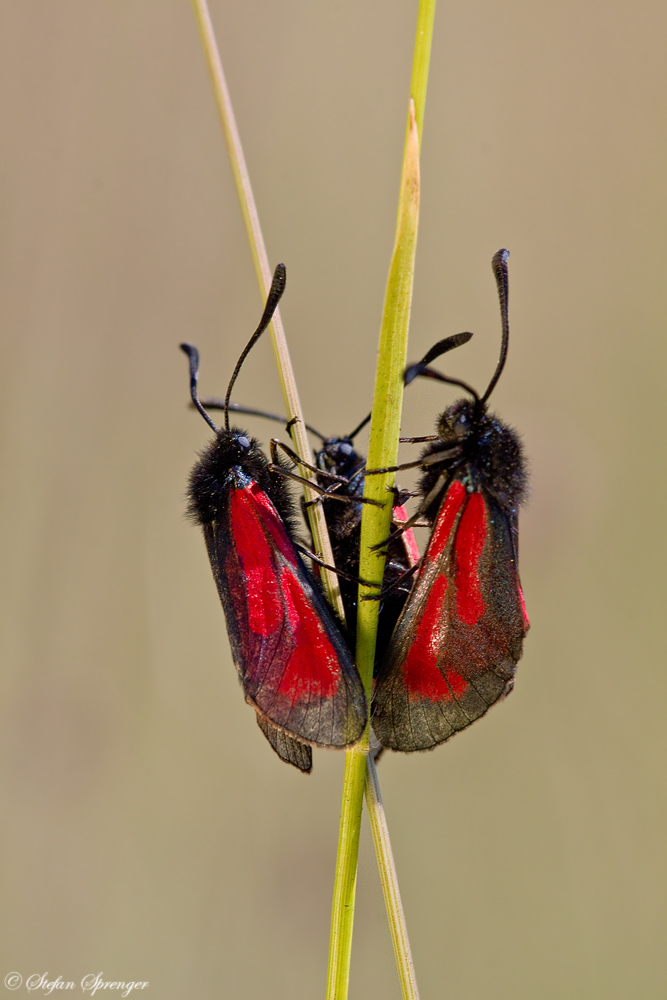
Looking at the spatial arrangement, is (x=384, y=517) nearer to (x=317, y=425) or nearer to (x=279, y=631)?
(x=279, y=631)

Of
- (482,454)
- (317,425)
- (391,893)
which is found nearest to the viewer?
(391,893)

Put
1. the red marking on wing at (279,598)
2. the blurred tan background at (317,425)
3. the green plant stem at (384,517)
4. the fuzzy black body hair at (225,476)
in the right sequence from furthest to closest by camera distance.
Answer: the blurred tan background at (317,425), the fuzzy black body hair at (225,476), the red marking on wing at (279,598), the green plant stem at (384,517)

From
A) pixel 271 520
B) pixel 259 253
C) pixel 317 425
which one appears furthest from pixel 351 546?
pixel 317 425

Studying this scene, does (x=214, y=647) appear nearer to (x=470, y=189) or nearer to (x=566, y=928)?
(x=566, y=928)

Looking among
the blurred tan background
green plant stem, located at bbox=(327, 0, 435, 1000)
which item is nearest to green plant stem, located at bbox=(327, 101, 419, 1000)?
green plant stem, located at bbox=(327, 0, 435, 1000)

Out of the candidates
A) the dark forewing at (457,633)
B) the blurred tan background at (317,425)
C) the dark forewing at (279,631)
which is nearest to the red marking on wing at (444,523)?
the dark forewing at (457,633)

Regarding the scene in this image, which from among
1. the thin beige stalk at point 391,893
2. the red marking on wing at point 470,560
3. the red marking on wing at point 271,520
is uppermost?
the red marking on wing at point 271,520

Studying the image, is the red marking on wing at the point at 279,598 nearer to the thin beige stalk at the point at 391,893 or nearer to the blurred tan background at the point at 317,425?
the thin beige stalk at the point at 391,893

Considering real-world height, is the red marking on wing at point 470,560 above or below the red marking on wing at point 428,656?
above
